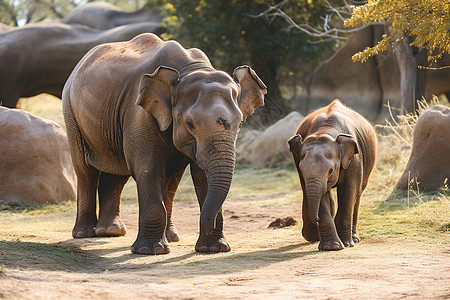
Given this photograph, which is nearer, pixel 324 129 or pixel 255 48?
pixel 324 129

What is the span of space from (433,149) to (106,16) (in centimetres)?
1707

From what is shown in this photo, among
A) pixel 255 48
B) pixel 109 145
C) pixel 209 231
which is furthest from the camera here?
pixel 255 48

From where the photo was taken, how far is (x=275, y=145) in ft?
60.6

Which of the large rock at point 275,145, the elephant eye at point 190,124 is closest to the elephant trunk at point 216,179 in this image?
the elephant eye at point 190,124

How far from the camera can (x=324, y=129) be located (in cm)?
855

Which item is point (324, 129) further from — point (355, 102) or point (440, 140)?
point (355, 102)

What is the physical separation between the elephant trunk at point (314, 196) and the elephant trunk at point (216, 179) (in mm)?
980

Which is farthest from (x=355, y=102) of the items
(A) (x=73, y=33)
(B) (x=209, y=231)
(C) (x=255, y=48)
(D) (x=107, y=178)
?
(B) (x=209, y=231)

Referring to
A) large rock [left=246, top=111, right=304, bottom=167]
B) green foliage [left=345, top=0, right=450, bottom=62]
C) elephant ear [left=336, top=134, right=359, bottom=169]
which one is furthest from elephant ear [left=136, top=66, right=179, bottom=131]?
large rock [left=246, top=111, right=304, bottom=167]

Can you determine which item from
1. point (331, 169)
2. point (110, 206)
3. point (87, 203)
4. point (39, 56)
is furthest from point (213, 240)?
point (39, 56)

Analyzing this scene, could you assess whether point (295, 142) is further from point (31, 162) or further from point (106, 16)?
point (106, 16)

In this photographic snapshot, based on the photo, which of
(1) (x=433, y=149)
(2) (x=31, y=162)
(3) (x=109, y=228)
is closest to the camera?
(3) (x=109, y=228)

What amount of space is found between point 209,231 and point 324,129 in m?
1.72

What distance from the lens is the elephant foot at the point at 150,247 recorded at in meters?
7.98
